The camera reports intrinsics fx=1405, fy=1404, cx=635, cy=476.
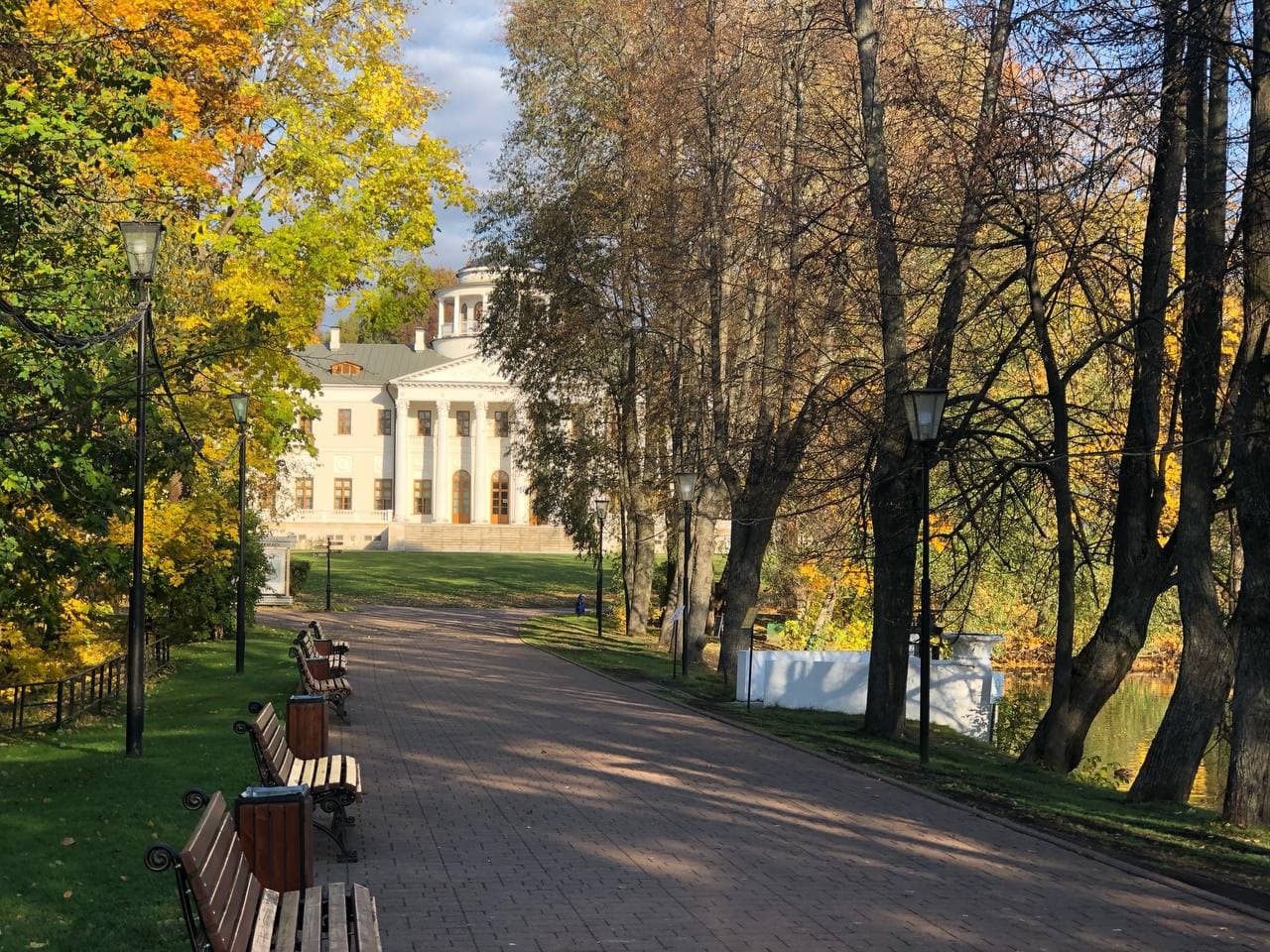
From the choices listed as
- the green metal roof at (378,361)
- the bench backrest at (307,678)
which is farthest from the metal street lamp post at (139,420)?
the green metal roof at (378,361)

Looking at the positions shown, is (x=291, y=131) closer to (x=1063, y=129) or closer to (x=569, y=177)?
(x=569, y=177)

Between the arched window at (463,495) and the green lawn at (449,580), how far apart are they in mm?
16316

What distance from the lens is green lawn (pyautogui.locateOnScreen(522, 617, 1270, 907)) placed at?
9812 millimetres

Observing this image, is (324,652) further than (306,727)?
Yes

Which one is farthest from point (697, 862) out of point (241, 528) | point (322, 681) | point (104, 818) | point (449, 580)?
point (449, 580)

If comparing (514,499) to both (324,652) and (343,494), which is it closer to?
(343,494)

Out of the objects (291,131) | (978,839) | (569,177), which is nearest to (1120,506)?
(978,839)

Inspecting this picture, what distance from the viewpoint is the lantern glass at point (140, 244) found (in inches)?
522

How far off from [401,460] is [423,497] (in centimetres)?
276

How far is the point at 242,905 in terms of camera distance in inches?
222

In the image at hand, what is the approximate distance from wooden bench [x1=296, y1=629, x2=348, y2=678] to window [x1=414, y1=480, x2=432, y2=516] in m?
65.1

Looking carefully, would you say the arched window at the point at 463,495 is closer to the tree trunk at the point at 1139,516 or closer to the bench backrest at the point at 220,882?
the tree trunk at the point at 1139,516

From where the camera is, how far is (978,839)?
10336 mm

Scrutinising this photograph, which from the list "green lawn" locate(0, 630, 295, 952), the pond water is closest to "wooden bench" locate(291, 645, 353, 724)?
"green lawn" locate(0, 630, 295, 952)
